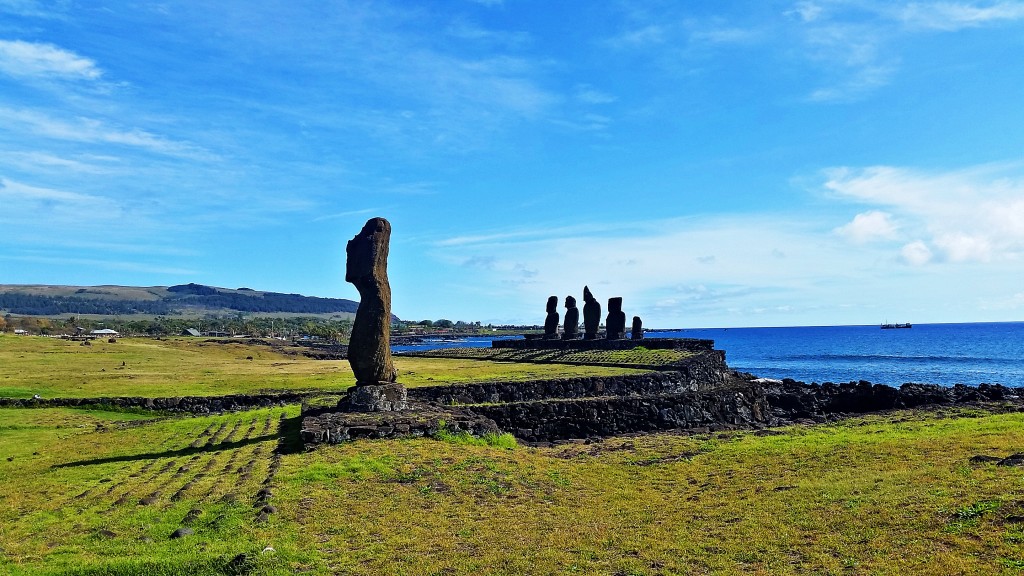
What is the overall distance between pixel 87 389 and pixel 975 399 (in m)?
41.0

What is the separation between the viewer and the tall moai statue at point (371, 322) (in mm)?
19797

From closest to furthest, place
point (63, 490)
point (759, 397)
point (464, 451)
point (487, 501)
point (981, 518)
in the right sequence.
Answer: point (981, 518) → point (487, 501) → point (63, 490) → point (464, 451) → point (759, 397)

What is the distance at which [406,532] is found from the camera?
10109 mm

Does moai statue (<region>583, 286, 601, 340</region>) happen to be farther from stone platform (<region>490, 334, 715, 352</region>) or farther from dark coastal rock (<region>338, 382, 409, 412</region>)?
dark coastal rock (<region>338, 382, 409, 412</region>)

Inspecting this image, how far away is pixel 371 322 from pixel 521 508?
9.60 m

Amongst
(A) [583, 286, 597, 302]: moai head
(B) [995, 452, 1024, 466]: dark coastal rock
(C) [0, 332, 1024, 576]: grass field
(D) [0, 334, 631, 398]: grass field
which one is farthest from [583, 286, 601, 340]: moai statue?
(B) [995, 452, 1024, 466]: dark coastal rock

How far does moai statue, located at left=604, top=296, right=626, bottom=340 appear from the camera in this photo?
56469 mm

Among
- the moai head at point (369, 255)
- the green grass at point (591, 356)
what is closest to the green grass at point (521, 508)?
the moai head at point (369, 255)

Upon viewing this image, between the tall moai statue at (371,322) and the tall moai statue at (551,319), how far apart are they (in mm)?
42089

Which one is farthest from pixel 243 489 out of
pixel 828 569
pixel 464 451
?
pixel 828 569

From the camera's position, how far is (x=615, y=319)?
5681cm

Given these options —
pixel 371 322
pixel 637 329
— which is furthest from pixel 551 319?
pixel 371 322

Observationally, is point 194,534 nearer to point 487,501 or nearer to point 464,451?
point 487,501

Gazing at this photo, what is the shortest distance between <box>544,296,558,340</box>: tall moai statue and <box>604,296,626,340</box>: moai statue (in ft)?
20.7
